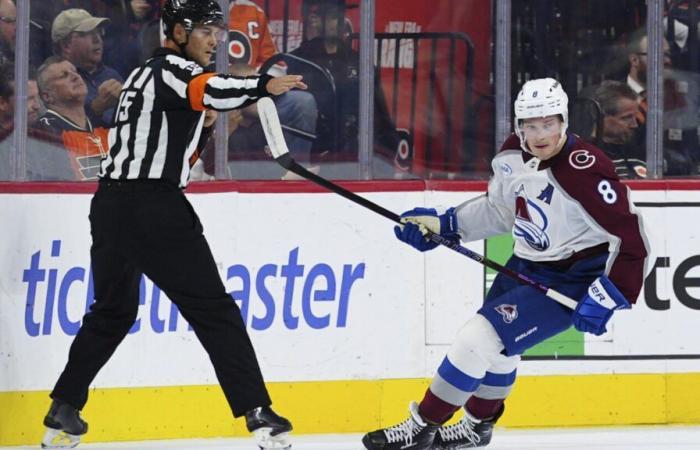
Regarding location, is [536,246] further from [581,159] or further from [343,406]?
[343,406]

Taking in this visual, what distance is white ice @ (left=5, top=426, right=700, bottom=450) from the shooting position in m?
4.16

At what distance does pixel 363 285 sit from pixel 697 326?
3.55 feet

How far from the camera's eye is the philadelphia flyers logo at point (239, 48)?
4516mm

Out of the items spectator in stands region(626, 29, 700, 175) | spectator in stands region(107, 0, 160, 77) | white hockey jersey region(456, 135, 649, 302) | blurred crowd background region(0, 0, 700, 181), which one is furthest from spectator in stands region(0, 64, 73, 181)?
spectator in stands region(626, 29, 700, 175)

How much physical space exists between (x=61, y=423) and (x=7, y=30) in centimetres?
126

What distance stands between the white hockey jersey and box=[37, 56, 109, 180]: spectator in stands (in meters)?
1.21

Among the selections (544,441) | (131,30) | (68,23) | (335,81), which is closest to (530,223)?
(544,441)

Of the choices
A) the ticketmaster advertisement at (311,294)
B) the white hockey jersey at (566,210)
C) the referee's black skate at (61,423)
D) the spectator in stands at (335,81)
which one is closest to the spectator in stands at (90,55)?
the ticketmaster advertisement at (311,294)

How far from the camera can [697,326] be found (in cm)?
459

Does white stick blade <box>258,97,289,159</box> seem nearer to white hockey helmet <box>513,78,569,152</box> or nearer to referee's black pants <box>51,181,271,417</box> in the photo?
referee's black pants <box>51,181,271,417</box>

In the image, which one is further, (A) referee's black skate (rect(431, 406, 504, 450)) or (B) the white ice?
(B) the white ice

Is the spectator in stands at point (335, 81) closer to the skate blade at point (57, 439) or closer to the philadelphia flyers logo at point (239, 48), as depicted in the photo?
the philadelphia flyers logo at point (239, 48)

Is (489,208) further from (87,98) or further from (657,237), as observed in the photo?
(87,98)

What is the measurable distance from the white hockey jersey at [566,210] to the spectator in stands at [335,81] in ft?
2.52
